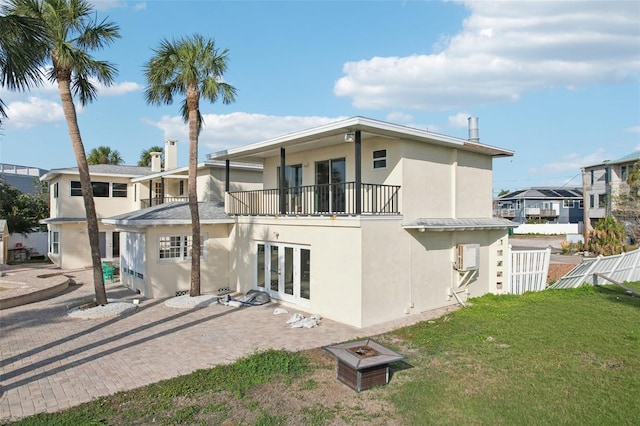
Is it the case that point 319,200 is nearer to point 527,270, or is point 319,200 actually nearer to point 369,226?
point 369,226

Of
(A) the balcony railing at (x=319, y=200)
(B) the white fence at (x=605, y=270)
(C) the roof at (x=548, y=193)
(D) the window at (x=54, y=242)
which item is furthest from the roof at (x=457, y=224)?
(C) the roof at (x=548, y=193)

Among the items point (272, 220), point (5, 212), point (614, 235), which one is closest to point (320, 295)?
point (272, 220)

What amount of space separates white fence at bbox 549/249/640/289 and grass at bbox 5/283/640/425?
237 inches

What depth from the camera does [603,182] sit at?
44531 millimetres

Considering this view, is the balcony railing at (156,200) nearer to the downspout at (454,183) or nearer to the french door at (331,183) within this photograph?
the french door at (331,183)

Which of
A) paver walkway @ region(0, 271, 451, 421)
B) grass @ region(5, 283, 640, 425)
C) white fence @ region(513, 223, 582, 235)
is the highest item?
white fence @ region(513, 223, 582, 235)

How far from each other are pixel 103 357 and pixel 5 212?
1159 inches

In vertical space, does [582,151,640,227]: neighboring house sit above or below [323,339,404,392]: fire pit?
above

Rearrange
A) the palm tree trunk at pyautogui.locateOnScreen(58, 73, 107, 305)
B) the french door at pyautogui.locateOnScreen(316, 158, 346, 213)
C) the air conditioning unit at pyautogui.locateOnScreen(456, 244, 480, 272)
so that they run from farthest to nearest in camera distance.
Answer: the french door at pyautogui.locateOnScreen(316, 158, 346, 213) < the air conditioning unit at pyautogui.locateOnScreen(456, 244, 480, 272) < the palm tree trunk at pyautogui.locateOnScreen(58, 73, 107, 305)

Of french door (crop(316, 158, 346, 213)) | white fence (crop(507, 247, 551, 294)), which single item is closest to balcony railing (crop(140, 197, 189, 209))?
french door (crop(316, 158, 346, 213))

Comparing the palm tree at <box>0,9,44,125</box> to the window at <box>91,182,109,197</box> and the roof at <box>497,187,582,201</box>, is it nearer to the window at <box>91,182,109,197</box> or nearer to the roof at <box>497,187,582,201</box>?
the window at <box>91,182,109,197</box>

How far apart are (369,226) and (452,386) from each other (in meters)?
4.73

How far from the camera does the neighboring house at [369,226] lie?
10.6 m

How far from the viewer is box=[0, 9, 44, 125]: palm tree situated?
6.75 meters
